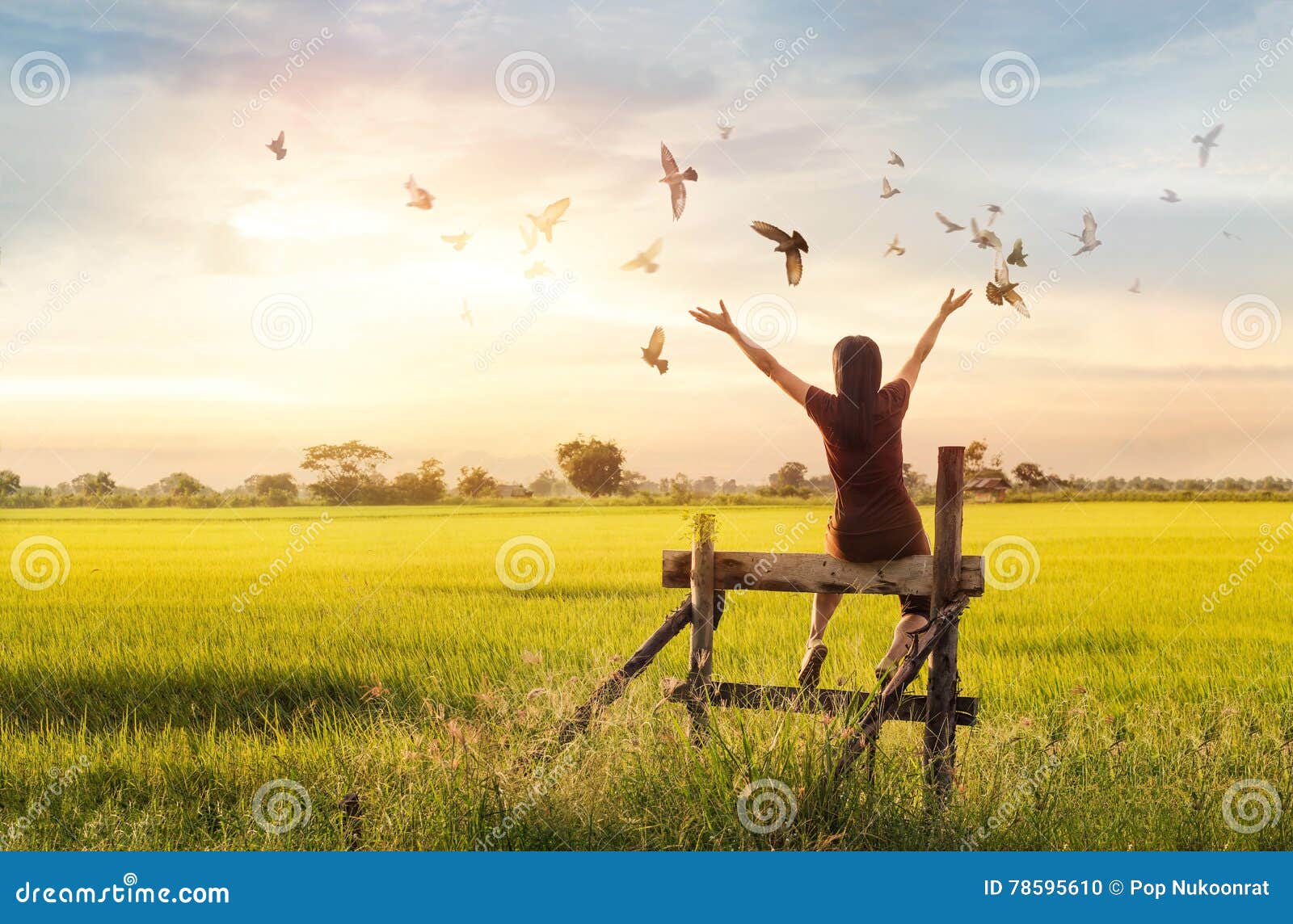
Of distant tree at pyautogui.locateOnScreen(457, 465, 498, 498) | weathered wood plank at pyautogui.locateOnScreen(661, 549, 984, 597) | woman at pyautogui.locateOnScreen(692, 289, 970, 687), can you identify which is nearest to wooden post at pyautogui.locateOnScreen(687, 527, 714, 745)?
weathered wood plank at pyautogui.locateOnScreen(661, 549, 984, 597)

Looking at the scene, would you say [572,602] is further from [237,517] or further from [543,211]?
[237,517]

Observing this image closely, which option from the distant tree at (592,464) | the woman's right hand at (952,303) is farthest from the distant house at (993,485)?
the woman's right hand at (952,303)

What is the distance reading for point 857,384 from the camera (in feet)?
18.4

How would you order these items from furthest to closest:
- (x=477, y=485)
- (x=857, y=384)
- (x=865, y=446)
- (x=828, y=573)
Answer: (x=477, y=485) → (x=865, y=446) → (x=857, y=384) → (x=828, y=573)

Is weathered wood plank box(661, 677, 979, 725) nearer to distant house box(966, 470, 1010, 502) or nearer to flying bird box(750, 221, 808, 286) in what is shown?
flying bird box(750, 221, 808, 286)

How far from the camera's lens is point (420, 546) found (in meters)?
23.1

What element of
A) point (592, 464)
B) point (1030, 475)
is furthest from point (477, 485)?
point (1030, 475)

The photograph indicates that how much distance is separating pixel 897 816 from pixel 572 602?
8498mm

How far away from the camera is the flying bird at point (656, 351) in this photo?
19.5 ft

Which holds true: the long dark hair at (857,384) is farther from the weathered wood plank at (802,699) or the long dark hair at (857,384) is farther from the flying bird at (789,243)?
the weathered wood plank at (802,699)

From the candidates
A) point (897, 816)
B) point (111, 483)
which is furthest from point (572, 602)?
point (111, 483)

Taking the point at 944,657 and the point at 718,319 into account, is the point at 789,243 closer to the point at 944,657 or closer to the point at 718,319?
the point at 718,319

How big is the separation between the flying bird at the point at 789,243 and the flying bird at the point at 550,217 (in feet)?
5.38

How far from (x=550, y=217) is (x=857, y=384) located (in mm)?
2622
